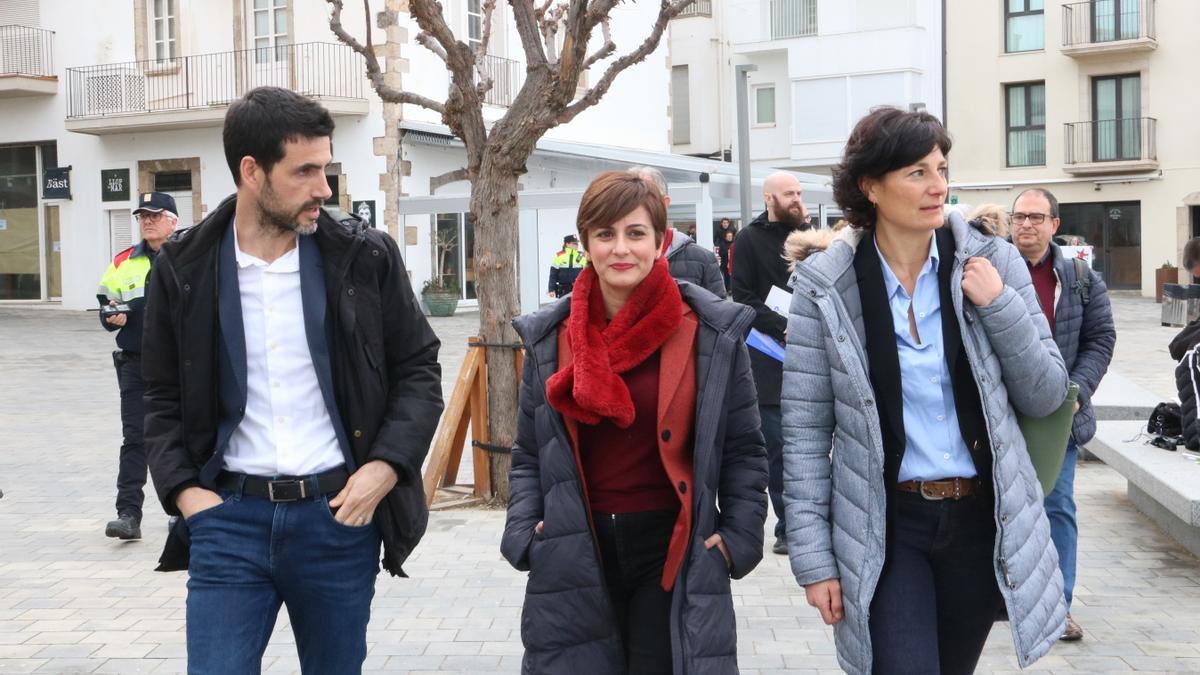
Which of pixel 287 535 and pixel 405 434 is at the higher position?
pixel 405 434

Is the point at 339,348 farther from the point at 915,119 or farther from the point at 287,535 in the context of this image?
the point at 915,119

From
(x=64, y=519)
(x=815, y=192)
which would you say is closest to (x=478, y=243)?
(x=64, y=519)

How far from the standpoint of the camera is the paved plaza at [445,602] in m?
5.50

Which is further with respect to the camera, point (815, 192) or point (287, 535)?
point (815, 192)

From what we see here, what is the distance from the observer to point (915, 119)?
3281 mm

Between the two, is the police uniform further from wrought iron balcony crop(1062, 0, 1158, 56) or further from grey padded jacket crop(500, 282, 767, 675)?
grey padded jacket crop(500, 282, 767, 675)

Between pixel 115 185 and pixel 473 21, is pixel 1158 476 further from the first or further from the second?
pixel 115 185

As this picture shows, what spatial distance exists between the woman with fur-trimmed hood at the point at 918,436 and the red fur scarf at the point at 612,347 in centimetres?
32

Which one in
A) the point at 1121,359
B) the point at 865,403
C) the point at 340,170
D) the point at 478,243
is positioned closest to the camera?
the point at 865,403

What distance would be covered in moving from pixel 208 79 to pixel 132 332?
79.7ft

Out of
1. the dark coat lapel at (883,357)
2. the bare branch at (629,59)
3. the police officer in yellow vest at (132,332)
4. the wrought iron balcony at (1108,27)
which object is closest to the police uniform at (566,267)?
the bare branch at (629,59)

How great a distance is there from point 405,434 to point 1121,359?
16.5 m

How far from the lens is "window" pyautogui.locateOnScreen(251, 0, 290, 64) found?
29656 mm

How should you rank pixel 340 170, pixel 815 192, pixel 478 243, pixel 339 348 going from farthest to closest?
pixel 340 170 → pixel 815 192 → pixel 478 243 → pixel 339 348
